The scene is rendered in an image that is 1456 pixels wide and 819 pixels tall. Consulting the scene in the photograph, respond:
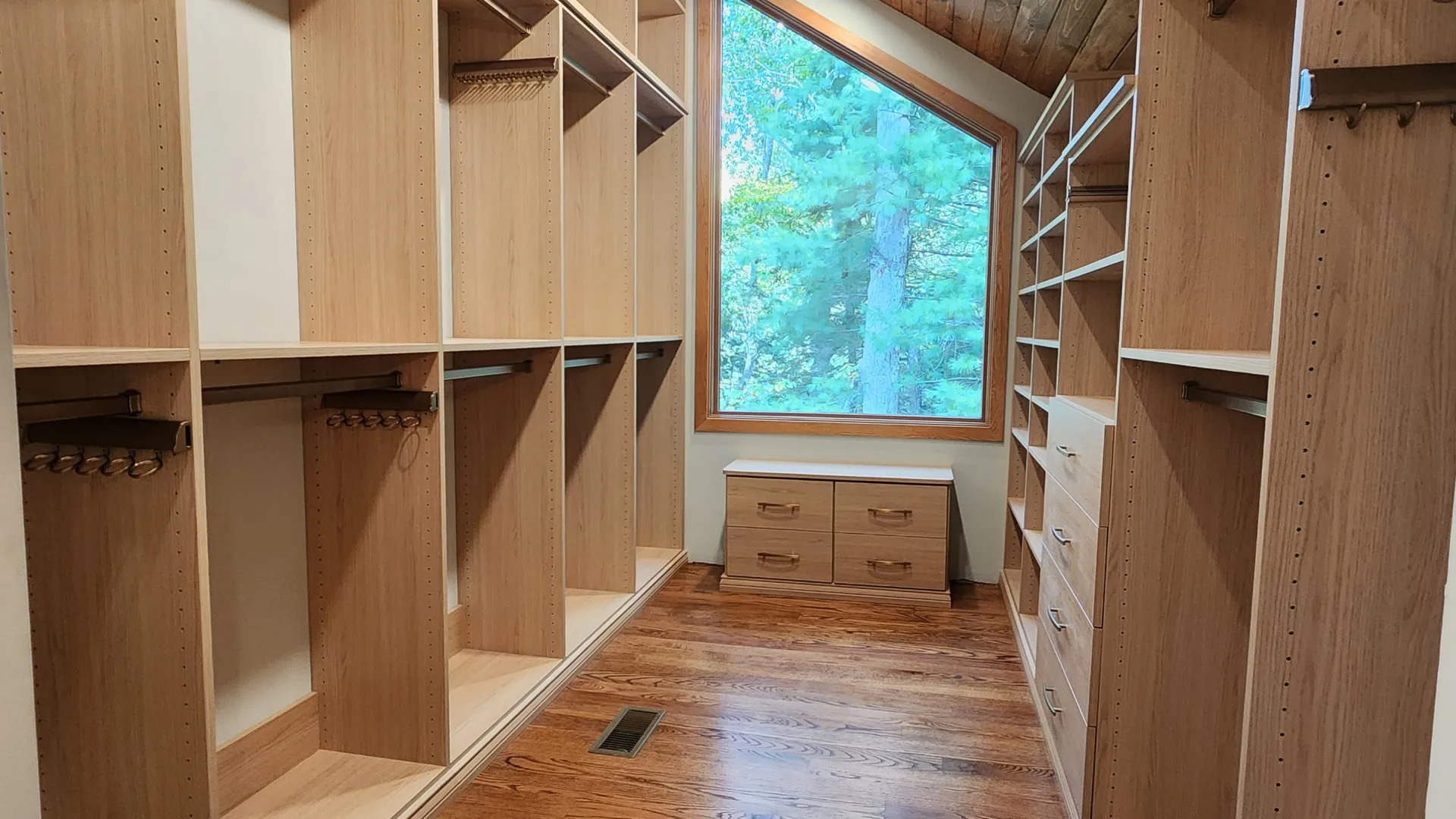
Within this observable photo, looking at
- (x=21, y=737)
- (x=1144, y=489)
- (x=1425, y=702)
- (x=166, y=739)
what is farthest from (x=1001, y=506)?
(x=21, y=737)

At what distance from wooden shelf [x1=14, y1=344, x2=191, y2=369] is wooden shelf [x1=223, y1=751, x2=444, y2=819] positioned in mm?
1141

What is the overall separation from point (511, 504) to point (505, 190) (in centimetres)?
97

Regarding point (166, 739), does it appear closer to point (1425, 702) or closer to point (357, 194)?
point (357, 194)

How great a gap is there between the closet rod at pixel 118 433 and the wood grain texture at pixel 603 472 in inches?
83.5

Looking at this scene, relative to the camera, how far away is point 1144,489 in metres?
1.77

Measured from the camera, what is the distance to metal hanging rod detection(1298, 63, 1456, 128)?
1.05 metres

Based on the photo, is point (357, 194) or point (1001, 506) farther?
point (1001, 506)

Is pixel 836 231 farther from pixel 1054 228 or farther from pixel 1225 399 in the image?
pixel 1225 399

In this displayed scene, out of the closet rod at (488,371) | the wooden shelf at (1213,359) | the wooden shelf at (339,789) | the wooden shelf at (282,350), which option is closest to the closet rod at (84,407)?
the wooden shelf at (282,350)

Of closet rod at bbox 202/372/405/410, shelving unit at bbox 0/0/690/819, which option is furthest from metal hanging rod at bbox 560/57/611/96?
closet rod at bbox 202/372/405/410

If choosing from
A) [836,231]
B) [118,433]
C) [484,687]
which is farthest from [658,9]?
[118,433]

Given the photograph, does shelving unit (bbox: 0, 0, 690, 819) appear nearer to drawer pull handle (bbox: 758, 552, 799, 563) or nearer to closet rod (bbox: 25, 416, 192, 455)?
closet rod (bbox: 25, 416, 192, 455)

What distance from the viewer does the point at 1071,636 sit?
82.4 inches

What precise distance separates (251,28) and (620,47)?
1.34 metres
